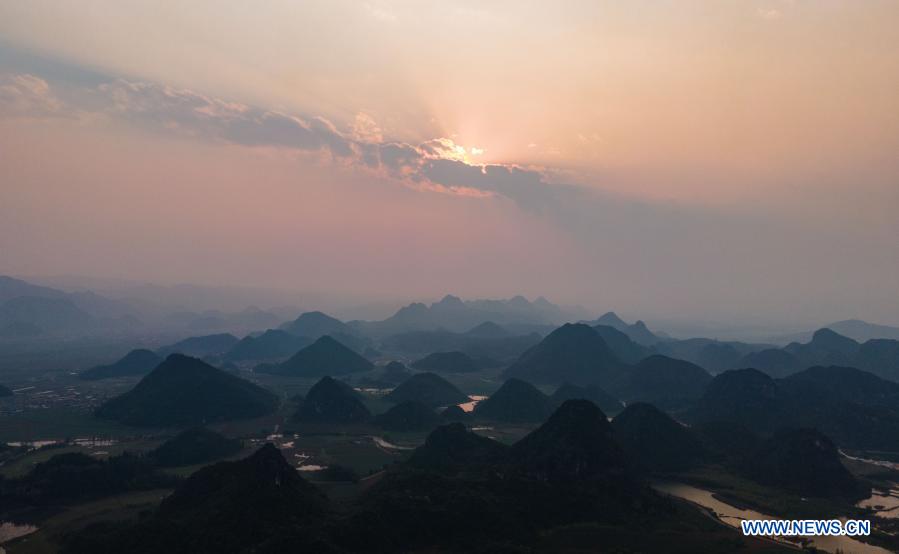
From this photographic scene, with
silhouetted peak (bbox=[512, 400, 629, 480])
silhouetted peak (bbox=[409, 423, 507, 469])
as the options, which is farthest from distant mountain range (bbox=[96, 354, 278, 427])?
silhouetted peak (bbox=[512, 400, 629, 480])

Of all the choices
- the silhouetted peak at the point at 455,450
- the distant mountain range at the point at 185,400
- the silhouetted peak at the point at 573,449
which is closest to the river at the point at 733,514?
the silhouetted peak at the point at 573,449

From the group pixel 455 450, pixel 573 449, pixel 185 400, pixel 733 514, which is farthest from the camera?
pixel 185 400

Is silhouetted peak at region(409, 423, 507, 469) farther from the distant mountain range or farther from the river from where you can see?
the distant mountain range

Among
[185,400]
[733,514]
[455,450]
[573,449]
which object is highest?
[573,449]

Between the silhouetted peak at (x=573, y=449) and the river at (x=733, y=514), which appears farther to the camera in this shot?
the silhouetted peak at (x=573, y=449)

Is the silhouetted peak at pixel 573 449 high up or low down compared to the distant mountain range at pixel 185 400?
up

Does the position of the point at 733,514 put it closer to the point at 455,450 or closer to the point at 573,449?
the point at 573,449

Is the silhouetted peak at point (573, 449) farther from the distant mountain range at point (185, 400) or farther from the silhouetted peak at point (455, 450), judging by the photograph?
the distant mountain range at point (185, 400)

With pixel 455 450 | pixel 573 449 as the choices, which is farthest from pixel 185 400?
pixel 573 449

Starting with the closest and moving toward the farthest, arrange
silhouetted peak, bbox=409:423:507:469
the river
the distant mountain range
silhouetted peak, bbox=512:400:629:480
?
Result: 1. the river
2. silhouetted peak, bbox=512:400:629:480
3. silhouetted peak, bbox=409:423:507:469
4. the distant mountain range

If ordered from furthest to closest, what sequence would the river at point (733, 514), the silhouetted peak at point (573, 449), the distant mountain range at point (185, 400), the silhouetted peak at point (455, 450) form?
the distant mountain range at point (185, 400) → the silhouetted peak at point (455, 450) → the silhouetted peak at point (573, 449) → the river at point (733, 514)

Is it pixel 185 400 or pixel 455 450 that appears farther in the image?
pixel 185 400
